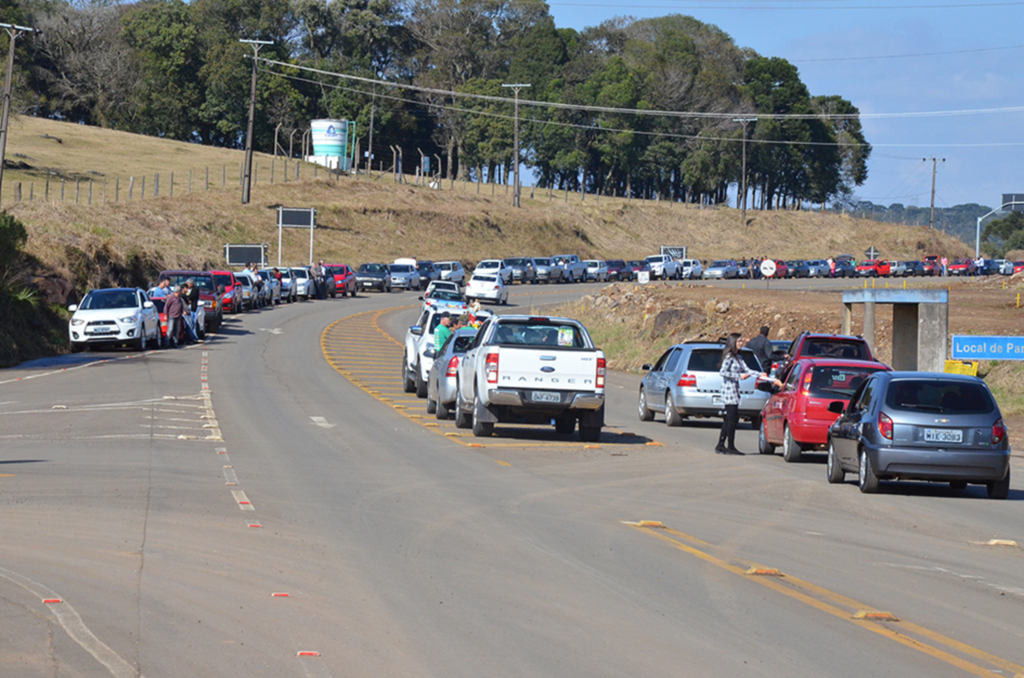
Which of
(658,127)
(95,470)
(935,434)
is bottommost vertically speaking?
(95,470)

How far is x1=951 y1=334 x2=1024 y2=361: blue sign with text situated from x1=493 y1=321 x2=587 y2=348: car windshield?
7.96 meters

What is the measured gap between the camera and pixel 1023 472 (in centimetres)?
1795

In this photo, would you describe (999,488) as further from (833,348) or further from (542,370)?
(833,348)

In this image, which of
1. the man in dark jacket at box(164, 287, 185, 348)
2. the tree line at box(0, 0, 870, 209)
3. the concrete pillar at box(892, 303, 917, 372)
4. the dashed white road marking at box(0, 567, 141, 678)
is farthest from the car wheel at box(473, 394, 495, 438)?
the tree line at box(0, 0, 870, 209)

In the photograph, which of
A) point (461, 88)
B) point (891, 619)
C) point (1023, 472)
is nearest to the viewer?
point (891, 619)

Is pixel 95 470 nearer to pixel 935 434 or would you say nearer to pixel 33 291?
pixel 935 434

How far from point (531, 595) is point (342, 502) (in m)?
4.46

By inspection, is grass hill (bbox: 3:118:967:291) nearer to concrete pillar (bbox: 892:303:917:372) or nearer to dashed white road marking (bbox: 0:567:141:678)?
concrete pillar (bbox: 892:303:917:372)


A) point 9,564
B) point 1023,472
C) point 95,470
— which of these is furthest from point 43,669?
point 1023,472

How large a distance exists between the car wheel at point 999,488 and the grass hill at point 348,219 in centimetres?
3783

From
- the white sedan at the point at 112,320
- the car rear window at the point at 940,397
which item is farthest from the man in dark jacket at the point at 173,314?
the car rear window at the point at 940,397

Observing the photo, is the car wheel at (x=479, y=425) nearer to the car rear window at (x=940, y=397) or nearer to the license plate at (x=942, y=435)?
the car rear window at (x=940, y=397)

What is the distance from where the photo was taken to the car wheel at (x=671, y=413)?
23188mm

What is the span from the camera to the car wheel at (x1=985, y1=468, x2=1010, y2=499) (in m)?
14.5
